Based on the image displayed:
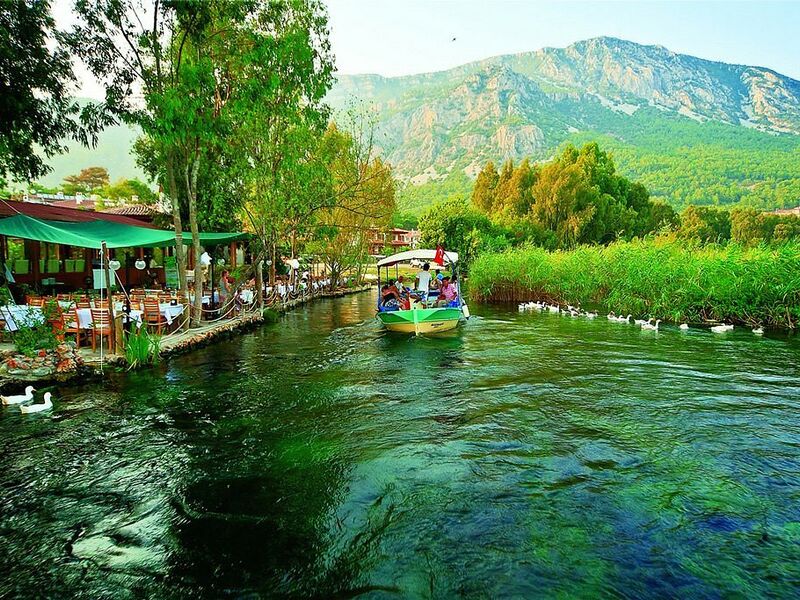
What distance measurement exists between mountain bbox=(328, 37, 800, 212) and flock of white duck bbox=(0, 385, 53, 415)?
5857 centimetres

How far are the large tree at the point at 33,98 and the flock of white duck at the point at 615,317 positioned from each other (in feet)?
57.4

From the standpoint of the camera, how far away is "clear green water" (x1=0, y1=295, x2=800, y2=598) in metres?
4.86

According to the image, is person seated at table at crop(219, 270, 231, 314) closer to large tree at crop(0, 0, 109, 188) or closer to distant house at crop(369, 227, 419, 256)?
large tree at crop(0, 0, 109, 188)

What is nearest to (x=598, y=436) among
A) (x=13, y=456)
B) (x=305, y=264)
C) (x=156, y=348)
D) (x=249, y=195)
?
(x=13, y=456)

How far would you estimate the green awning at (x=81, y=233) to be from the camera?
12.0 metres

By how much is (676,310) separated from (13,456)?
19570 millimetres

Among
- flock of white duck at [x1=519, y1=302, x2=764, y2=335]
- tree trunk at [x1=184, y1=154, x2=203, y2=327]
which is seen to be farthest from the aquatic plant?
flock of white duck at [x1=519, y1=302, x2=764, y2=335]

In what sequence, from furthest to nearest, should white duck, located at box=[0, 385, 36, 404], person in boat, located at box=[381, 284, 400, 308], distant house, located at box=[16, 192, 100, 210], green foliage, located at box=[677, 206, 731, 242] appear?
green foliage, located at box=[677, 206, 731, 242] < distant house, located at box=[16, 192, 100, 210] < person in boat, located at box=[381, 284, 400, 308] < white duck, located at box=[0, 385, 36, 404]

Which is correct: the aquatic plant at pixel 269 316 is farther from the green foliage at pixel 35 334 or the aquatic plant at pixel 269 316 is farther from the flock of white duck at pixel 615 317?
the flock of white duck at pixel 615 317

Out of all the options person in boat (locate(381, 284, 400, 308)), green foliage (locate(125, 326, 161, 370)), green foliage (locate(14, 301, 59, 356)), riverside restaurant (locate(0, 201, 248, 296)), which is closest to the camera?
green foliage (locate(14, 301, 59, 356))

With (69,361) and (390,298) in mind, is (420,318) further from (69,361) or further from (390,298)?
(69,361)

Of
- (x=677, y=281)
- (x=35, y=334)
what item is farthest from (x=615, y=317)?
(x=35, y=334)

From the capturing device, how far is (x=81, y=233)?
13578 millimetres

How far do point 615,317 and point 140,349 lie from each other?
53.8 ft
